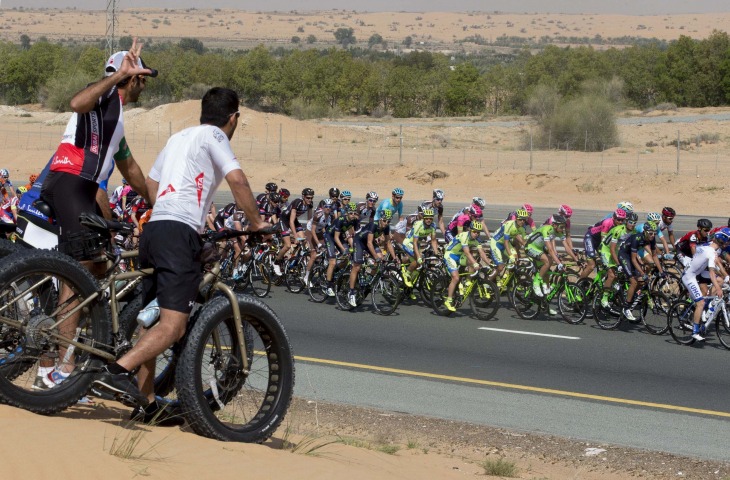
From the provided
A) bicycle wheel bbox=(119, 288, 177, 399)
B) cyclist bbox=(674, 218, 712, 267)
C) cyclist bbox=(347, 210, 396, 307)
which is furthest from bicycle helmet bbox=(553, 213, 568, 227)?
bicycle wheel bbox=(119, 288, 177, 399)

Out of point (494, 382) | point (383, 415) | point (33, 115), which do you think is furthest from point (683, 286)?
point (33, 115)

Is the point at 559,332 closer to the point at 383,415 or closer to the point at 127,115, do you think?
the point at 383,415

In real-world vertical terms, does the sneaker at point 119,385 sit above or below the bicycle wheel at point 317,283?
above

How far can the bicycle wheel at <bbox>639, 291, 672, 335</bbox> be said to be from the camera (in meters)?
16.3

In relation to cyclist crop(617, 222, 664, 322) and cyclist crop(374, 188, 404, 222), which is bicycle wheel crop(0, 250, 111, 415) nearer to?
cyclist crop(617, 222, 664, 322)

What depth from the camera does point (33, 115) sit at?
3125 inches

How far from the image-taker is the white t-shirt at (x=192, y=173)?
19.9ft

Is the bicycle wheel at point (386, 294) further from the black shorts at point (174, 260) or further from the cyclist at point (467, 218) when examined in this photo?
the black shorts at point (174, 260)

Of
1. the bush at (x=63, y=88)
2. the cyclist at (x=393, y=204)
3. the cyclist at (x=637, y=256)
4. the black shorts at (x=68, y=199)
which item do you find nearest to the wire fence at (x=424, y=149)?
the bush at (x=63, y=88)

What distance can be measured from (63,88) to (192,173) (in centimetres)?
8191

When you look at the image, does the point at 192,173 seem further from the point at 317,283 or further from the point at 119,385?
the point at 317,283

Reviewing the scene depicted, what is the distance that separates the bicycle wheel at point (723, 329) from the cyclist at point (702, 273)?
32cm

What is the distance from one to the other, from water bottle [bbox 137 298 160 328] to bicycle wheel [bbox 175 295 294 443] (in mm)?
250

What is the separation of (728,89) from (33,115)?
174 ft
